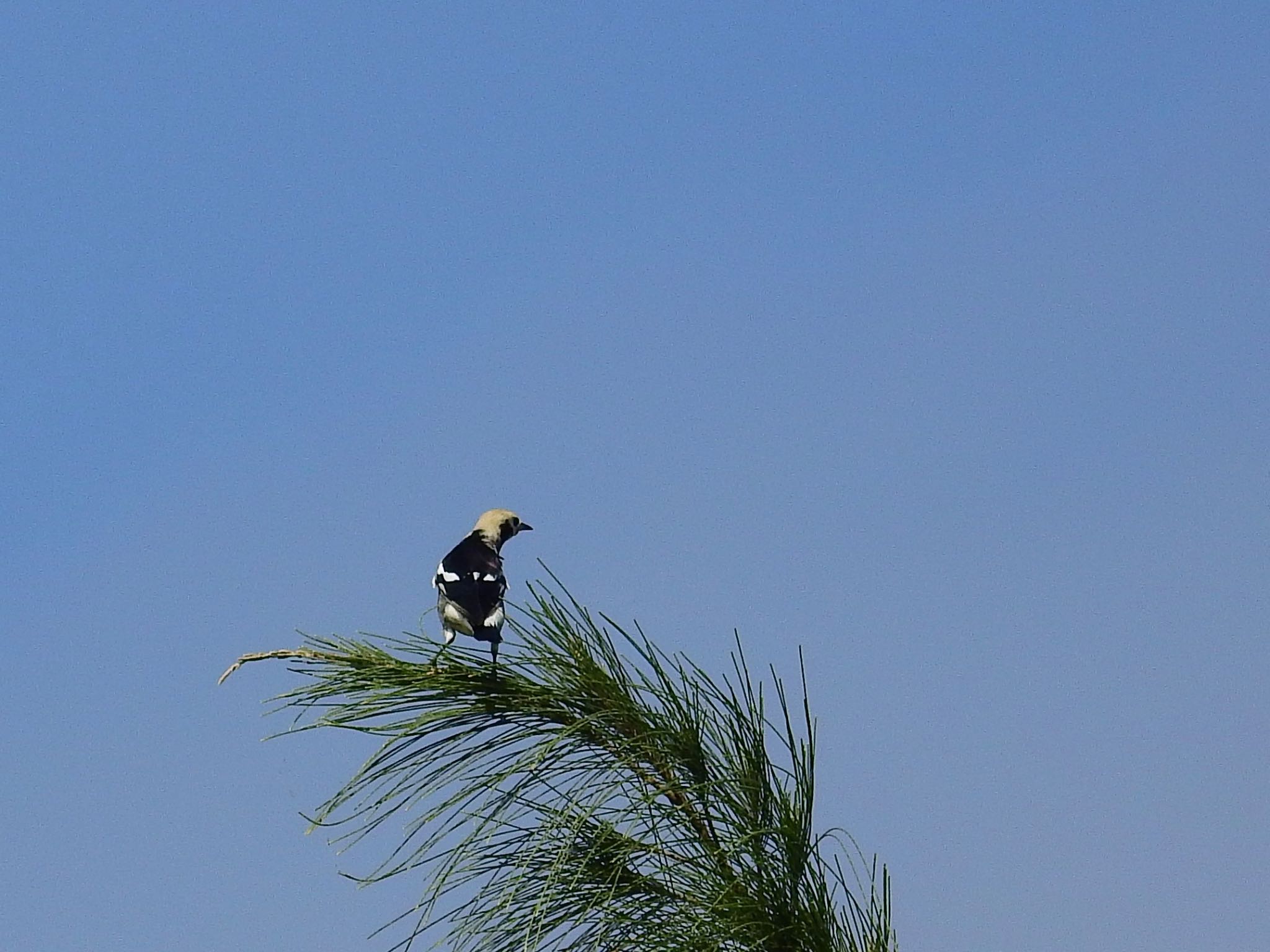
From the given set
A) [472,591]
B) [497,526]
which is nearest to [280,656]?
Answer: [472,591]

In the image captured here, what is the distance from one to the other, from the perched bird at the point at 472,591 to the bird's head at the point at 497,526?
3.55ft

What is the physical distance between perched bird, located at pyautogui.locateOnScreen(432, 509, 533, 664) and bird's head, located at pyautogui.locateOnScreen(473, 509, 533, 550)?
42.6 inches

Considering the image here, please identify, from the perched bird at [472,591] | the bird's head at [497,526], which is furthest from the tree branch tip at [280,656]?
the bird's head at [497,526]

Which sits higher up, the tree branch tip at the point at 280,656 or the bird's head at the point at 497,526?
the bird's head at the point at 497,526

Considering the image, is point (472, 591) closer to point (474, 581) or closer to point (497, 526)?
point (474, 581)

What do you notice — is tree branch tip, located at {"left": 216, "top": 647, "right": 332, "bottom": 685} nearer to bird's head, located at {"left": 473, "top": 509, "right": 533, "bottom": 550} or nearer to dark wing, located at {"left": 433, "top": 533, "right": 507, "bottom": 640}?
dark wing, located at {"left": 433, "top": 533, "right": 507, "bottom": 640}

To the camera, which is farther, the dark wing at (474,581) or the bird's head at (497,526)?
the bird's head at (497,526)

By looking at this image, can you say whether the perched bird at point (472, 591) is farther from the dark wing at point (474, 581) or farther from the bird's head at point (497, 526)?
the bird's head at point (497, 526)

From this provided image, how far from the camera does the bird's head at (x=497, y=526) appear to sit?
24.3 ft

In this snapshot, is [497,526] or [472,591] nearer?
[472,591]

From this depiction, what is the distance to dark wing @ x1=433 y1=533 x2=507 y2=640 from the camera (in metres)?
5.07

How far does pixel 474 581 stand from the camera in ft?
17.6

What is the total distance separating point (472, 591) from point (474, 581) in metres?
0.11

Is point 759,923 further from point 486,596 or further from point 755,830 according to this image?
point 486,596
